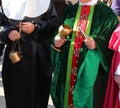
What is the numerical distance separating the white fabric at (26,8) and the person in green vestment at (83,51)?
23 cm

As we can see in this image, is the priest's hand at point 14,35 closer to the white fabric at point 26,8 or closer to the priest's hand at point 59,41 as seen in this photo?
the white fabric at point 26,8

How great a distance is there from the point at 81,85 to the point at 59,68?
29 cm

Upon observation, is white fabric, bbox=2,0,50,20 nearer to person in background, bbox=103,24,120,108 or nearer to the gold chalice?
the gold chalice

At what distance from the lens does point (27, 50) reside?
3.48m

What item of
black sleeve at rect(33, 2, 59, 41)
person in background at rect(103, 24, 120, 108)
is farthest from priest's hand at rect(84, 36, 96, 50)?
black sleeve at rect(33, 2, 59, 41)

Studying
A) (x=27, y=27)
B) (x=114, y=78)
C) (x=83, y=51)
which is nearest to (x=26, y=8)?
(x=27, y=27)

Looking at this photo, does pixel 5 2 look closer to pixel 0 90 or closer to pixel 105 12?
pixel 105 12

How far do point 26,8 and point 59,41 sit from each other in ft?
1.50

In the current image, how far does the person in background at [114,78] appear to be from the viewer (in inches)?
122

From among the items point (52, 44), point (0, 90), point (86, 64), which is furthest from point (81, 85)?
point (0, 90)

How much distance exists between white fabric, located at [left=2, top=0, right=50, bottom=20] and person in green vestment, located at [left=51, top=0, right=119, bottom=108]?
228mm

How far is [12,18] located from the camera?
11.2 feet

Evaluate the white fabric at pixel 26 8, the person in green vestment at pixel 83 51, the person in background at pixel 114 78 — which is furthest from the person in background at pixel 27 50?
the person in background at pixel 114 78

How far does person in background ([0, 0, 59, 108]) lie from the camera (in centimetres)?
339
